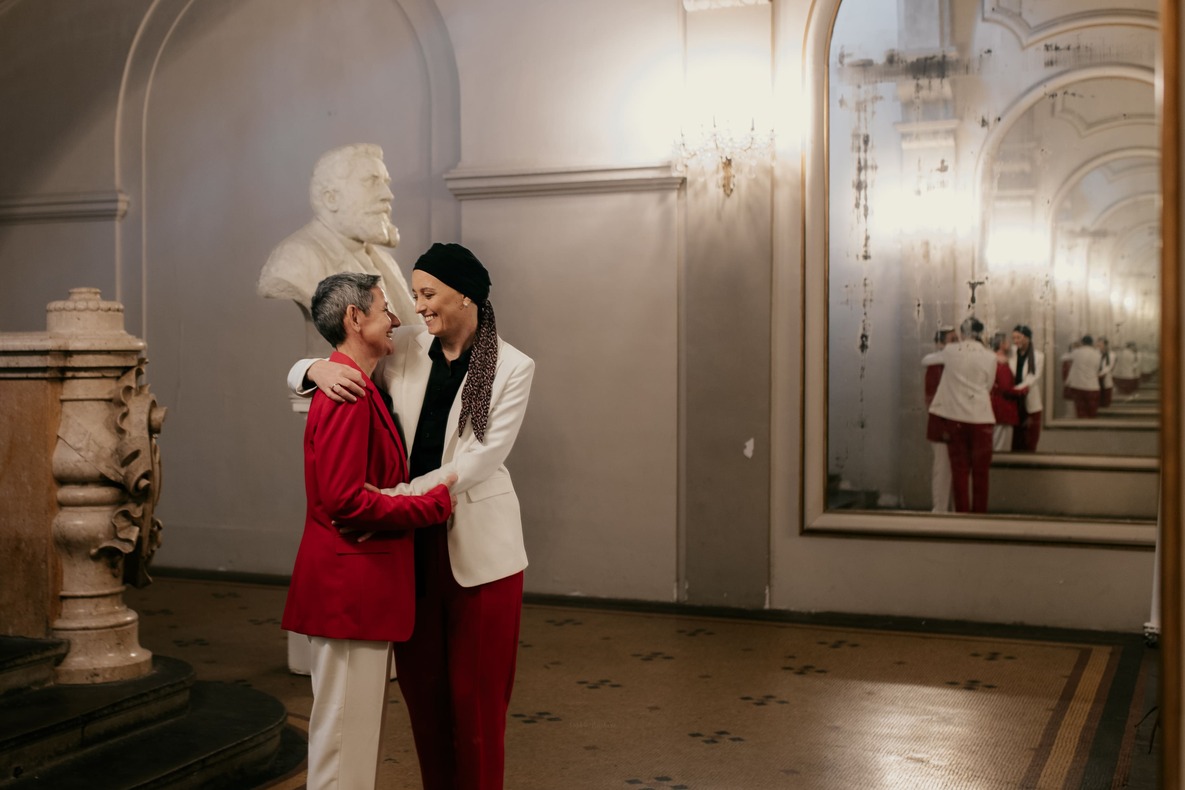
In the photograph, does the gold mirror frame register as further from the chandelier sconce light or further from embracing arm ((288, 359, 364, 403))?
the chandelier sconce light

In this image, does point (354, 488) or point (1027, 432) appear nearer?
point (354, 488)

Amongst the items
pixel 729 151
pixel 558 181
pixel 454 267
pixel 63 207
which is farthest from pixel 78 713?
pixel 63 207

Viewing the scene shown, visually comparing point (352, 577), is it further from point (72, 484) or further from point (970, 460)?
point (970, 460)

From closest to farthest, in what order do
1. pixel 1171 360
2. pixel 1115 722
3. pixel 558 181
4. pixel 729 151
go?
pixel 1171 360, pixel 1115 722, pixel 729 151, pixel 558 181

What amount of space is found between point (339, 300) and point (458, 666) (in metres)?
0.93

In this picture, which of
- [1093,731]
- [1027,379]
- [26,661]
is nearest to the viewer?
[26,661]

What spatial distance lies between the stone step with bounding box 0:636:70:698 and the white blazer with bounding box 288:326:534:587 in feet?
5.47

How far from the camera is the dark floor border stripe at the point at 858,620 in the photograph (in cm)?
602

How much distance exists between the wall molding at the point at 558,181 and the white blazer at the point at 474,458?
3.86 metres

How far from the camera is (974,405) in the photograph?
6.32 m

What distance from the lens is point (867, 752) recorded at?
4.28 metres

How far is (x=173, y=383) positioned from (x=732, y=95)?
414 centimetres

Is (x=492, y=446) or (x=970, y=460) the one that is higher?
(x=492, y=446)

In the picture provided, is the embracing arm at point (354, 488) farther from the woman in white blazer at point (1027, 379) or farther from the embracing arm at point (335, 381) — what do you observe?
the woman in white blazer at point (1027, 379)
